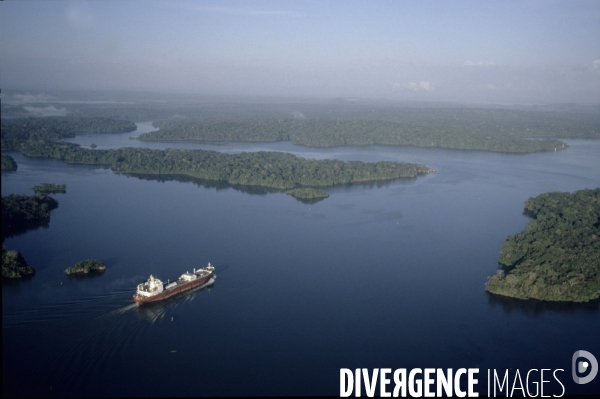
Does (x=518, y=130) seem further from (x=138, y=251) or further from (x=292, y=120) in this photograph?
(x=138, y=251)

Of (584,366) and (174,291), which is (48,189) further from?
(584,366)

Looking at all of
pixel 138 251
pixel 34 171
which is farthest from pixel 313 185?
pixel 34 171

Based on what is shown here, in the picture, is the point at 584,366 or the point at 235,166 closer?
the point at 584,366

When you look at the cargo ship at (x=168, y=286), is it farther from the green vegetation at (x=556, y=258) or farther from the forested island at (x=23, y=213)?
the green vegetation at (x=556, y=258)

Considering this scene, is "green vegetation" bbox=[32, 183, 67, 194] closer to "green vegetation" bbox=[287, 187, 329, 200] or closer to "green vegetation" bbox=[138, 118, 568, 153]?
"green vegetation" bbox=[287, 187, 329, 200]

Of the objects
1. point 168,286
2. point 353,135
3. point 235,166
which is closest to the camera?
point 168,286

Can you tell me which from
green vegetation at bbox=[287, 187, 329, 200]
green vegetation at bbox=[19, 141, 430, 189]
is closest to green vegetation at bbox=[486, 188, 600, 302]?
green vegetation at bbox=[287, 187, 329, 200]

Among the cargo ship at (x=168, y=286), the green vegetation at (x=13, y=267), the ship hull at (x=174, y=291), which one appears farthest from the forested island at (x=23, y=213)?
the ship hull at (x=174, y=291)

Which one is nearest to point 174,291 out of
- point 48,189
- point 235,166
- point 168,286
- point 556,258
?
point 168,286

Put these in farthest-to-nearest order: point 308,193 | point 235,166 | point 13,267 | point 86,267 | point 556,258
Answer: point 235,166 < point 308,193 < point 556,258 < point 86,267 < point 13,267
